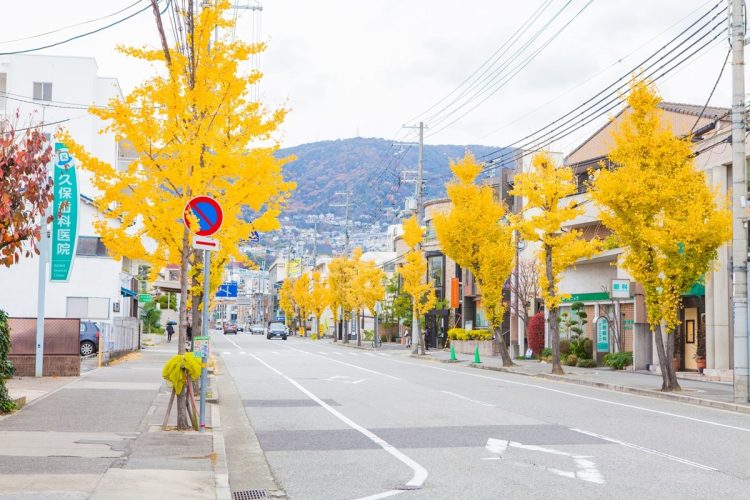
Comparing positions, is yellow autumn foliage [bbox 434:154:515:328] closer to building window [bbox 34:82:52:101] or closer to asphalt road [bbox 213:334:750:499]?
asphalt road [bbox 213:334:750:499]

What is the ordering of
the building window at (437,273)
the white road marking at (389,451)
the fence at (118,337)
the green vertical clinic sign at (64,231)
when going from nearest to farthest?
1. the white road marking at (389,451)
2. the green vertical clinic sign at (64,231)
3. the fence at (118,337)
4. the building window at (437,273)

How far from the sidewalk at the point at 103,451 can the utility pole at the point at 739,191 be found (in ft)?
39.7

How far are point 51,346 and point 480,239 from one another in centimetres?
1927

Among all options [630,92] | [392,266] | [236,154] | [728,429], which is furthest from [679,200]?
[392,266]

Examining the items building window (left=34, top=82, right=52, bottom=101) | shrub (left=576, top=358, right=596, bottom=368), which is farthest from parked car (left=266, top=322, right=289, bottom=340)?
shrub (left=576, top=358, right=596, bottom=368)

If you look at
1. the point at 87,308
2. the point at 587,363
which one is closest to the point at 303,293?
the point at 87,308

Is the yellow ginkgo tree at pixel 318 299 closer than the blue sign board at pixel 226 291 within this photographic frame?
No

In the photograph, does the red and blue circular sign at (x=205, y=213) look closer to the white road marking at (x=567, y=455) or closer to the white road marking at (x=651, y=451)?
the white road marking at (x=567, y=455)

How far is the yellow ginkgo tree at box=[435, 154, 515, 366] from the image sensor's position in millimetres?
37281

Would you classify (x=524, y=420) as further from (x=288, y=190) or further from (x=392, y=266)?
(x=392, y=266)

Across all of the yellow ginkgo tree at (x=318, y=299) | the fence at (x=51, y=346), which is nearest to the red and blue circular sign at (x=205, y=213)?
the fence at (x=51, y=346)

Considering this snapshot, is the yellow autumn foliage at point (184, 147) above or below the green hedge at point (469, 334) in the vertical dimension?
above

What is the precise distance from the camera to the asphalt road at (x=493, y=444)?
942cm

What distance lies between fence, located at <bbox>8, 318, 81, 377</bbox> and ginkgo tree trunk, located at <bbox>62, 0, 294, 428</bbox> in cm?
837
